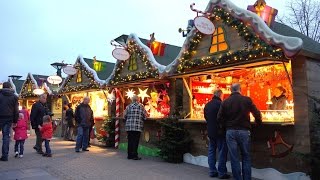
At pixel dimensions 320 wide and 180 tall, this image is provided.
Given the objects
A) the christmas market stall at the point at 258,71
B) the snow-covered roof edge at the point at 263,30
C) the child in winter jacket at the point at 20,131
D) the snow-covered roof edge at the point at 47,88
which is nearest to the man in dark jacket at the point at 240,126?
the christmas market stall at the point at 258,71

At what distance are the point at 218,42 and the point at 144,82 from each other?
12.3ft

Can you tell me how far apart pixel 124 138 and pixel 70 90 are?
558 cm

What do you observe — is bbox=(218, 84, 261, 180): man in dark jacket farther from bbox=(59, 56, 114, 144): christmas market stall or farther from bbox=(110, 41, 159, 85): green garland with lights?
bbox=(59, 56, 114, 144): christmas market stall

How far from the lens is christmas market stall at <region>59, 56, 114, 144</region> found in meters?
15.3

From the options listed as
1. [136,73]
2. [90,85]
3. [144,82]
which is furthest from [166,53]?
[90,85]

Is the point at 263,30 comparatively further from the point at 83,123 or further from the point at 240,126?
the point at 83,123

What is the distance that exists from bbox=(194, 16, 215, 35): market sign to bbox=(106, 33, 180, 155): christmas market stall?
2377 millimetres

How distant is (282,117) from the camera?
25.4 feet

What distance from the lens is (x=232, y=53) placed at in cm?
830

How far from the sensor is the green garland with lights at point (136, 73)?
11.6 m

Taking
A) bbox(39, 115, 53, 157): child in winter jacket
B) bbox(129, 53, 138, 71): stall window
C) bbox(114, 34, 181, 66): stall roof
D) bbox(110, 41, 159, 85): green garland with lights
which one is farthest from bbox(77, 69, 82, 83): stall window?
bbox(39, 115, 53, 157): child in winter jacket

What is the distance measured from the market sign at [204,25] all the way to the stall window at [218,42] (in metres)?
0.22

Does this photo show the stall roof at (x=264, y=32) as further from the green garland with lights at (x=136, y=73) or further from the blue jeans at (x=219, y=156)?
the blue jeans at (x=219, y=156)

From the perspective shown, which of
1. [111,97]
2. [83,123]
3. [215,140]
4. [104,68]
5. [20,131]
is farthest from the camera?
[104,68]
